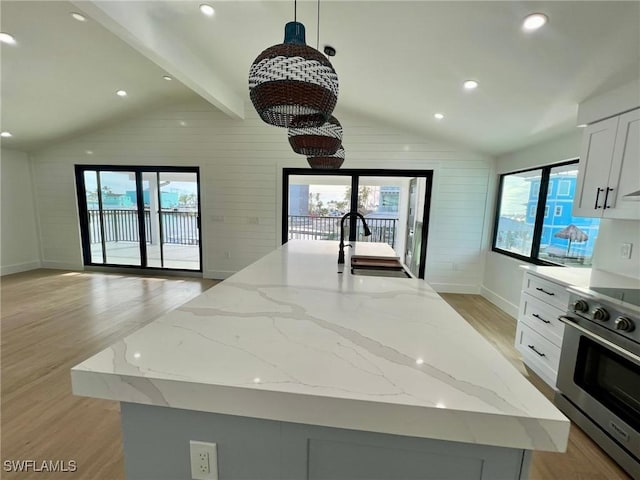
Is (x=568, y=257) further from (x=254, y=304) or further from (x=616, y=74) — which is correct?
(x=254, y=304)

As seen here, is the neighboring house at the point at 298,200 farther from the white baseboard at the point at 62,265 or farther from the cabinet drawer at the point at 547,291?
the white baseboard at the point at 62,265

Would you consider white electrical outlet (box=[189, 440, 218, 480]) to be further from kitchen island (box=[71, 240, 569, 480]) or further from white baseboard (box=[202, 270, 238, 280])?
white baseboard (box=[202, 270, 238, 280])

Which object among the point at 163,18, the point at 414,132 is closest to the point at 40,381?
the point at 163,18

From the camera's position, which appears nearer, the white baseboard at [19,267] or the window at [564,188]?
the window at [564,188]

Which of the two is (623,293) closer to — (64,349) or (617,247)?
(617,247)

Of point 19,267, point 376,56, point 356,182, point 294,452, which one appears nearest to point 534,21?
point 376,56

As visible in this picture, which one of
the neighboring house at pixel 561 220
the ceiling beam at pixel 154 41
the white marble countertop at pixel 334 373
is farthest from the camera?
the neighboring house at pixel 561 220

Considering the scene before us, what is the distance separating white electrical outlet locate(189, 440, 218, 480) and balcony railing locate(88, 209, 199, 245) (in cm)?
514

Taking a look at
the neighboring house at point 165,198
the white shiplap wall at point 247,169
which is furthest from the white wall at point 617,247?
the neighboring house at point 165,198

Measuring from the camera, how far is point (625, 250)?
2.32m

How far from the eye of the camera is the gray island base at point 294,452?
27.1 inches

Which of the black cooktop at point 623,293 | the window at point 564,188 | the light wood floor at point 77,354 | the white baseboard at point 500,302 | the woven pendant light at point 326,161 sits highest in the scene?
the woven pendant light at point 326,161

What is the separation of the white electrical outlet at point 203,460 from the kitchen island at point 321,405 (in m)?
0.02

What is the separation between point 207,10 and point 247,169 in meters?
2.60
